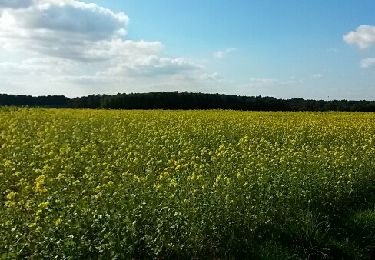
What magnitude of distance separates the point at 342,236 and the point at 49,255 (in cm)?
500

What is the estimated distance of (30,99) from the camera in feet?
267

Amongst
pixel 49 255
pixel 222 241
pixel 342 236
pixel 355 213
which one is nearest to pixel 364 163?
pixel 355 213

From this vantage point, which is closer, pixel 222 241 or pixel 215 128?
pixel 222 241

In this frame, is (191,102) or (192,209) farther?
(191,102)

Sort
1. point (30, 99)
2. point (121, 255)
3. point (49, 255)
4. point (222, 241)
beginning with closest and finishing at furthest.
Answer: point (49, 255) < point (121, 255) < point (222, 241) < point (30, 99)

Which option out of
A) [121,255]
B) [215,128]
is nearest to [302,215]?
[121,255]

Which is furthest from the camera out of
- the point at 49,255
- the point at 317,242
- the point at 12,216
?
the point at 317,242

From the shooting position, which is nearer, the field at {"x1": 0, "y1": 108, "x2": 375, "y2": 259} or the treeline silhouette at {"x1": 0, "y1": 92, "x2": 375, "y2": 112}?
the field at {"x1": 0, "y1": 108, "x2": 375, "y2": 259}

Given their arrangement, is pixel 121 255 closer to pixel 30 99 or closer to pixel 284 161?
pixel 284 161

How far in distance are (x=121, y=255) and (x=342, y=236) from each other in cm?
416

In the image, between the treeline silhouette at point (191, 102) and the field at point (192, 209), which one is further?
the treeline silhouette at point (191, 102)

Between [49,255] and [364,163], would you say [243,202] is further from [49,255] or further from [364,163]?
[364,163]

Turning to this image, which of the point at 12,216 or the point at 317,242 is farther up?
the point at 12,216

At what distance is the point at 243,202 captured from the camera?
8578 mm
